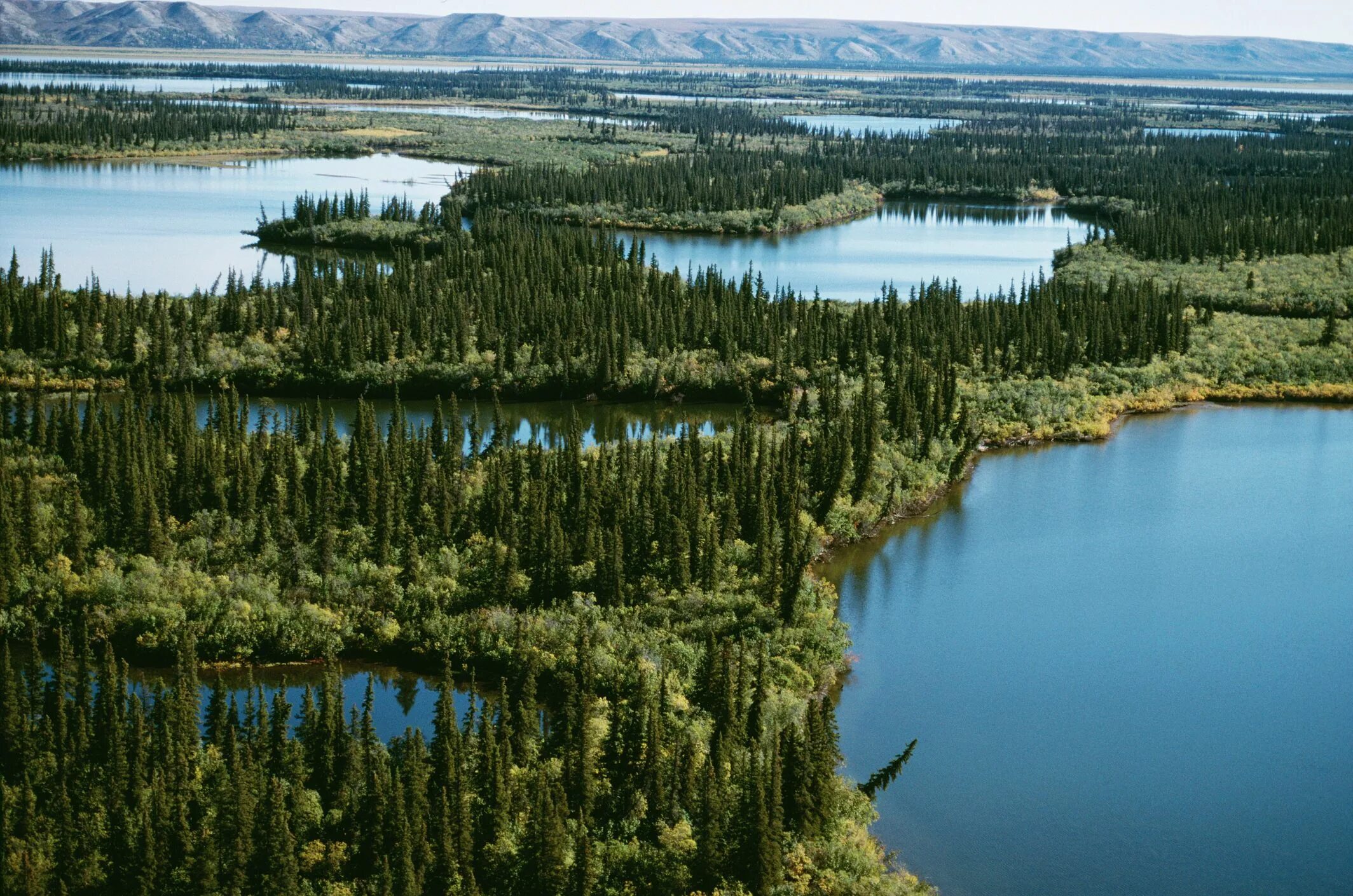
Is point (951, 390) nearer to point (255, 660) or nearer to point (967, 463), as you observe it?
point (967, 463)

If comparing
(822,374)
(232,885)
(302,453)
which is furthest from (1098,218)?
(232,885)

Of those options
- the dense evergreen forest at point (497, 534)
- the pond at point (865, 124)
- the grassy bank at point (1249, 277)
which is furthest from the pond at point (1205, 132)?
the dense evergreen forest at point (497, 534)

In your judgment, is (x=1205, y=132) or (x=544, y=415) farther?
(x=1205, y=132)

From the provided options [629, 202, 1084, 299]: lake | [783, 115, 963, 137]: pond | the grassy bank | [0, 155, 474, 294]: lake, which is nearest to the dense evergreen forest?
the grassy bank

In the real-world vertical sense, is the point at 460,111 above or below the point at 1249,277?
above

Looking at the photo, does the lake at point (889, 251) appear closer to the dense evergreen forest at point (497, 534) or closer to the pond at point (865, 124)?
the dense evergreen forest at point (497, 534)

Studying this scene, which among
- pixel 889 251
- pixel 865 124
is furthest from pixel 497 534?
pixel 865 124

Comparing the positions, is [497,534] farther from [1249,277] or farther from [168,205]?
[168,205]

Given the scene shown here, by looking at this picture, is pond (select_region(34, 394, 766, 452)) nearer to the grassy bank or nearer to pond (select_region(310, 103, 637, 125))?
the grassy bank
